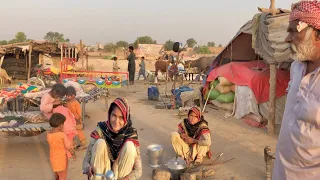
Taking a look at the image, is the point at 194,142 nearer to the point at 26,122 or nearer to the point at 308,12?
the point at 26,122

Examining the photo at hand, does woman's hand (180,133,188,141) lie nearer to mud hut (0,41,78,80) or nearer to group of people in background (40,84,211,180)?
group of people in background (40,84,211,180)

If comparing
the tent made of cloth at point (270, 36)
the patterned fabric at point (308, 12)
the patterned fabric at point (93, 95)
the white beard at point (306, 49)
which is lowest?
the patterned fabric at point (93, 95)

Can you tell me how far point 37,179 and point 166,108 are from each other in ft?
18.8

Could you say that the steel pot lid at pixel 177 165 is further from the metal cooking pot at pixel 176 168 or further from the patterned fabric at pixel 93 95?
the patterned fabric at pixel 93 95

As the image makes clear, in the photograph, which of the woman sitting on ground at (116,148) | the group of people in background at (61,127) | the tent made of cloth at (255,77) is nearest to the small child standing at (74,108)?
the group of people in background at (61,127)

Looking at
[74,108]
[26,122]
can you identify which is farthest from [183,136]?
[26,122]

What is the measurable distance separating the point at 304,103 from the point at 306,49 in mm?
294

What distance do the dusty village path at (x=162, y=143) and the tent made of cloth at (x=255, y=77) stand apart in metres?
0.96

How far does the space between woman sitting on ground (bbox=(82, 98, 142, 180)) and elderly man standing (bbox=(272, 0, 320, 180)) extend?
4.24 feet

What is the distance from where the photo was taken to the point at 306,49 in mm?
1738

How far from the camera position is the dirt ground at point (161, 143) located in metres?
4.85

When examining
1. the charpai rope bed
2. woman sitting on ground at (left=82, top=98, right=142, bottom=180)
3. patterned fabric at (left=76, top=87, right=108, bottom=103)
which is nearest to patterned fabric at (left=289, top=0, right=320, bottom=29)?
woman sitting on ground at (left=82, top=98, right=142, bottom=180)

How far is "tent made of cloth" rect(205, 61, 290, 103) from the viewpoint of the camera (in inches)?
311

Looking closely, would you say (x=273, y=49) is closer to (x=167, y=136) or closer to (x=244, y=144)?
(x=244, y=144)
